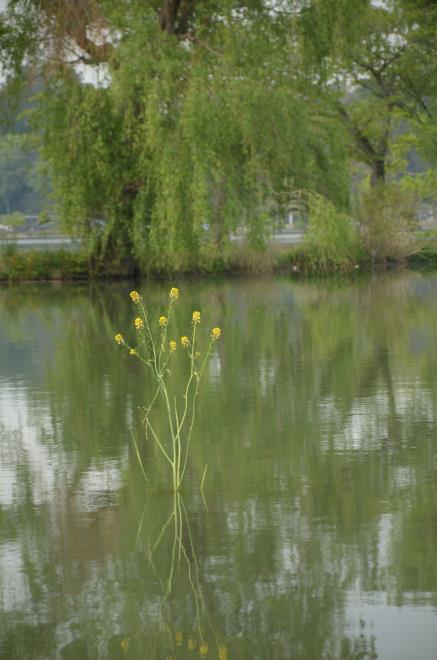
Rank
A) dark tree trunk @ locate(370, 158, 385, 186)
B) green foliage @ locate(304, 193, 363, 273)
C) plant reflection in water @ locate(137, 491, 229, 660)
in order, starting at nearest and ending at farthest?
plant reflection in water @ locate(137, 491, 229, 660)
green foliage @ locate(304, 193, 363, 273)
dark tree trunk @ locate(370, 158, 385, 186)

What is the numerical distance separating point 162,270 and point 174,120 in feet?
16.1

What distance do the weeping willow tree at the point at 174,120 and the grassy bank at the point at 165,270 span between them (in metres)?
1.02

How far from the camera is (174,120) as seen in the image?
93.3 ft

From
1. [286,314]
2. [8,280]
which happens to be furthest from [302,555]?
[8,280]

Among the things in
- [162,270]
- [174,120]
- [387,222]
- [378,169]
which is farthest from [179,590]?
[378,169]

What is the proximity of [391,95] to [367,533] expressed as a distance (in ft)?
121

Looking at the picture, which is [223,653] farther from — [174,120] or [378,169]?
[378,169]

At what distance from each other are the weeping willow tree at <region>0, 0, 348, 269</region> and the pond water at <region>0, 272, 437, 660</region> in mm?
14274

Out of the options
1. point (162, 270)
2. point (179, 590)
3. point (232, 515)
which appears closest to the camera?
point (179, 590)

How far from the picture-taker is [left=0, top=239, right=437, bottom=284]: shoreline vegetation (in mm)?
32281

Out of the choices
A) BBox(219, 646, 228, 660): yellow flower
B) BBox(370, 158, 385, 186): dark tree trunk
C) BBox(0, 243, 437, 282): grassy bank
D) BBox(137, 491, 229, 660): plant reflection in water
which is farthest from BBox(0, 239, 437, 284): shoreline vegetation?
BBox(219, 646, 228, 660): yellow flower

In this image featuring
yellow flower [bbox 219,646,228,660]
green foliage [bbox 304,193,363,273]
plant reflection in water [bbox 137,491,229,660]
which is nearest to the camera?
yellow flower [bbox 219,646,228,660]

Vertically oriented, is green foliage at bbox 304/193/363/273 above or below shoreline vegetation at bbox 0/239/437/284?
above

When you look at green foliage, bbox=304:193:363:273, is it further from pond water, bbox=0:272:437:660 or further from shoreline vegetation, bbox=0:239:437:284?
pond water, bbox=0:272:437:660
